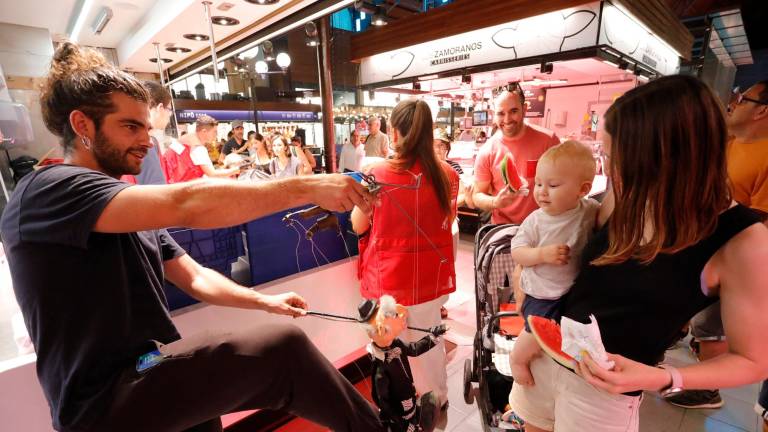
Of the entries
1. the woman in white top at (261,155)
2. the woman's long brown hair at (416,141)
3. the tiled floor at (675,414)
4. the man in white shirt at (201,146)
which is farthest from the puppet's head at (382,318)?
the woman in white top at (261,155)

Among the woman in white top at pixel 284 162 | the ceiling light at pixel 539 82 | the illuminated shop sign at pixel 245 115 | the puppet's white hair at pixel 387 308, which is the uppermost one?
the ceiling light at pixel 539 82

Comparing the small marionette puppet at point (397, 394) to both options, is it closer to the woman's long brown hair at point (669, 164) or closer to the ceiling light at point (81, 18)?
the woman's long brown hair at point (669, 164)

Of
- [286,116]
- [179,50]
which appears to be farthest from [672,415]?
[286,116]

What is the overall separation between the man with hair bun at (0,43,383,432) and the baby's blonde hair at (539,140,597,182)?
30.7 inches

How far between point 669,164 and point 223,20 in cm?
529

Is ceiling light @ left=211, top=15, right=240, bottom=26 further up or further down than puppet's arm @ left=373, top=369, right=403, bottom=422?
further up

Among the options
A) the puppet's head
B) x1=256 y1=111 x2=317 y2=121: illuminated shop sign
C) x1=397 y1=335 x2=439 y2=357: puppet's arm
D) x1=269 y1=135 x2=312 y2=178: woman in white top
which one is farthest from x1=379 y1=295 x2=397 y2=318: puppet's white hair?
x1=256 y1=111 x2=317 y2=121: illuminated shop sign

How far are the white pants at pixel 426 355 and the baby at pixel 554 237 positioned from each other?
2.31 feet

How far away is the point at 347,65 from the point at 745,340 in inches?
635

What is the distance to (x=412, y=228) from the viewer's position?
182 centimetres

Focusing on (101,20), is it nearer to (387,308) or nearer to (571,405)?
(387,308)

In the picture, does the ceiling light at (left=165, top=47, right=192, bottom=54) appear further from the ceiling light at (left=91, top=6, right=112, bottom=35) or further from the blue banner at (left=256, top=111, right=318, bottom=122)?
the blue banner at (left=256, top=111, right=318, bottom=122)

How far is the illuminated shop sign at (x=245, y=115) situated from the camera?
1052cm

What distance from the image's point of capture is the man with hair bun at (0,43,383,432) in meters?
0.97
